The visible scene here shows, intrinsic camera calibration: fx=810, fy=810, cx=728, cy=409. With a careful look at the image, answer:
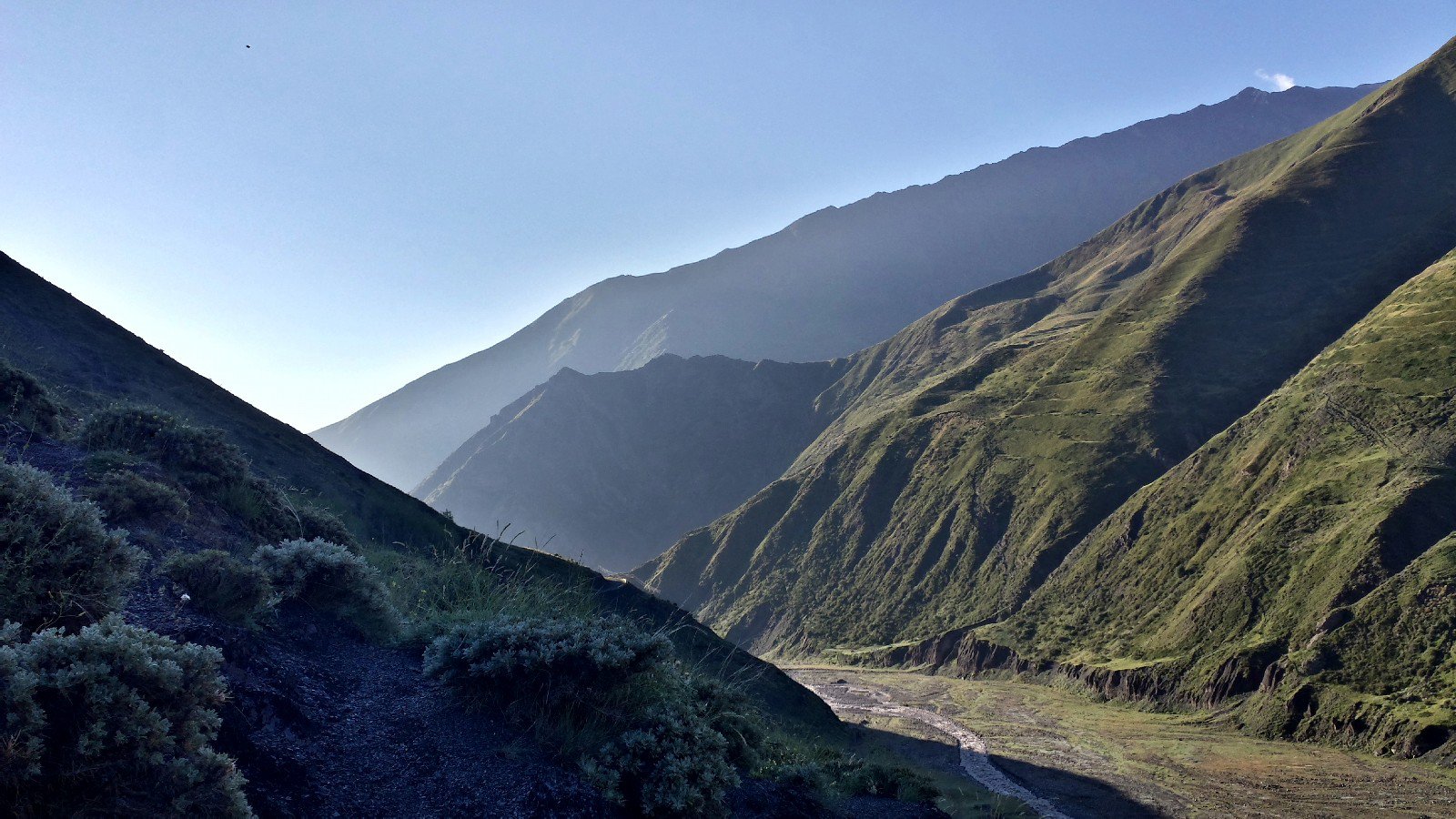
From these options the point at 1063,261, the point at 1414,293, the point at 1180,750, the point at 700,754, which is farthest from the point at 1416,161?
the point at 700,754

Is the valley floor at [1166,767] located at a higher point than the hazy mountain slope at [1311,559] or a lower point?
lower

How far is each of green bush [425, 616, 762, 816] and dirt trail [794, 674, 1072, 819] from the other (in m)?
24.7

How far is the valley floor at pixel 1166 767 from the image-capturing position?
27.3 m

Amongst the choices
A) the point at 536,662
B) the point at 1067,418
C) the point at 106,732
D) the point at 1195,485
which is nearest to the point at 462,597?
the point at 536,662

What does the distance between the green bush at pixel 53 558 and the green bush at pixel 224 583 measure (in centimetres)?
70

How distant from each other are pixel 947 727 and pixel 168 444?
43.4 meters

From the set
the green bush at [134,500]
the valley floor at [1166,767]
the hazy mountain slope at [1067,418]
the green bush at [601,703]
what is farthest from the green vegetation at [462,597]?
the hazy mountain slope at [1067,418]

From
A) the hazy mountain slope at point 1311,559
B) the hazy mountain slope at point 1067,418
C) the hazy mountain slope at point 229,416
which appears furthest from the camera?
the hazy mountain slope at point 1067,418

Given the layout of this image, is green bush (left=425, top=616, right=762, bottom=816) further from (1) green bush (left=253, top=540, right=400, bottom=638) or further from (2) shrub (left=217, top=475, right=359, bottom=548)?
(2) shrub (left=217, top=475, right=359, bottom=548)

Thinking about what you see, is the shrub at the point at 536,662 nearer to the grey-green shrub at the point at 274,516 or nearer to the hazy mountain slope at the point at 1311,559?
the grey-green shrub at the point at 274,516

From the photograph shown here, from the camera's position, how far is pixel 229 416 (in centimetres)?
2705

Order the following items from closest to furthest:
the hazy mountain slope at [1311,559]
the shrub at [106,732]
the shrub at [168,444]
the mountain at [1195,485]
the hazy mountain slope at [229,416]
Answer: the shrub at [106,732] < the shrub at [168,444] < the hazy mountain slope at [229,416] < the hazy mountain slope at [1311,559] < the mountain at [1195,485]

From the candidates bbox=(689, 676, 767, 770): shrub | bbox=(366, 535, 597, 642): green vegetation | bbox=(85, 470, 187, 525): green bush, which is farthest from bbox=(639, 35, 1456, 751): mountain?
bbox=(85, 470, 187, 525): green bush

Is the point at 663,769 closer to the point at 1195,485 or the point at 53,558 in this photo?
the point at 53,558
